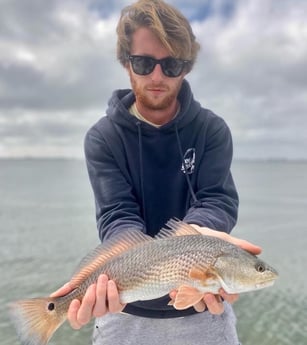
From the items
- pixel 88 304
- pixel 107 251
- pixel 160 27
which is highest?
pixel 160 27

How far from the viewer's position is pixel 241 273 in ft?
11.1

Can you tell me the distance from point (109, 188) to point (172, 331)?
1.38 meters

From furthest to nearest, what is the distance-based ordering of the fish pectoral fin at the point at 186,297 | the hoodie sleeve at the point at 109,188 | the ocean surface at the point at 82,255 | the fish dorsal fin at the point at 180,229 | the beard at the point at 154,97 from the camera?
the ocean surface at the point at 82,255
the beard at the point at 154,97
the hoodie sleeve at the point at 109,188
the fish dorsal fin at the point at 180,229
the fish pectoral fin at the point at 186,297

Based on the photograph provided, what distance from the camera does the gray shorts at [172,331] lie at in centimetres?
396

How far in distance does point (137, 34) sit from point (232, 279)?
2372 millimetres

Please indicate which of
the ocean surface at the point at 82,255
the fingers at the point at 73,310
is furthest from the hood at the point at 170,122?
the ocean surface at the point at 82,255

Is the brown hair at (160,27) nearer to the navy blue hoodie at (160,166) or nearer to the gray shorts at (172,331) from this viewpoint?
the navy blue hoodie at (160,166)

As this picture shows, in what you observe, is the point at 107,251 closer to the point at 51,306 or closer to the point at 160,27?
the point at 51,306

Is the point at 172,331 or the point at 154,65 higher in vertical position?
the point at 154,65

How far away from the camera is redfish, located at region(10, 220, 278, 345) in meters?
3.41

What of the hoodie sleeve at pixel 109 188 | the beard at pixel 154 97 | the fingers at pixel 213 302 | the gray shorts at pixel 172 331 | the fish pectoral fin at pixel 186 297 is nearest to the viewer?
the fish pectoral fin at pixel 186 297

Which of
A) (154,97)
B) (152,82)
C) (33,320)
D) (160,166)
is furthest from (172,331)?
(152,82)

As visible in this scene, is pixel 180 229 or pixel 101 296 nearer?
pixel 101 296

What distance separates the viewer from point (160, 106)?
14.3 ft
